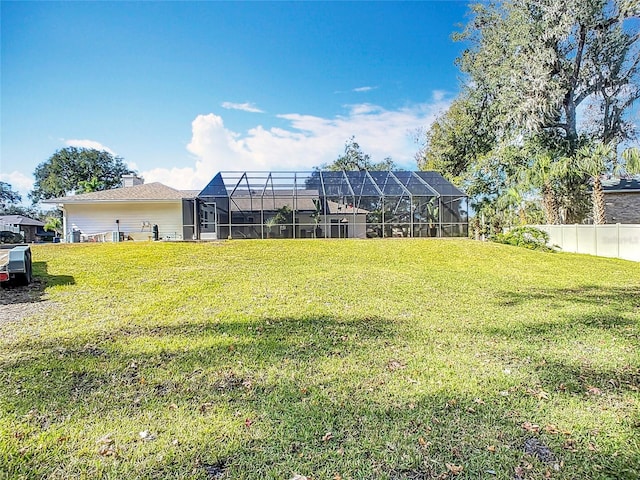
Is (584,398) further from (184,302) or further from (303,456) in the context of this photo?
(184,302)

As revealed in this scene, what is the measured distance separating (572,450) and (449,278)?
6633 millimetres

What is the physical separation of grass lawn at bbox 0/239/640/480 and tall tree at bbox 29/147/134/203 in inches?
1676

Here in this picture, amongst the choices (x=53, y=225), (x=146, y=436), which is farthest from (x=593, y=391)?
(x=53, y=225)

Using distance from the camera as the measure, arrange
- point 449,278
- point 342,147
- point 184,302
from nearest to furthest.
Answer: point 184,302, point 449,278, point 342,147

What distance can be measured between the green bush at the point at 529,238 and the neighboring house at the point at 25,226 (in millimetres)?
41634

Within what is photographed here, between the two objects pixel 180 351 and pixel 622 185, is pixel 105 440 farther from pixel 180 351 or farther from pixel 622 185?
pixel 622 185

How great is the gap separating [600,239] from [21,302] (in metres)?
17.7

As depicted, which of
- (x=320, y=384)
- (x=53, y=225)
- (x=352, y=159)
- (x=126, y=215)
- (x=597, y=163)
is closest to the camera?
(x=320, y=384)

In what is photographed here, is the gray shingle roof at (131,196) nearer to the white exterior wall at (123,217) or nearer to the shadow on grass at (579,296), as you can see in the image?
the white exterior wall at (123,217)

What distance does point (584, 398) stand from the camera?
295 cm

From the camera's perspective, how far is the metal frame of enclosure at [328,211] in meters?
18.1

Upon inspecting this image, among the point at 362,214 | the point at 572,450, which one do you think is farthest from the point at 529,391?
the point at 362,214

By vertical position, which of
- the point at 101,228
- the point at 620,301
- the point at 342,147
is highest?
the point at 342,147

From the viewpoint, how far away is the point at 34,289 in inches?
275
